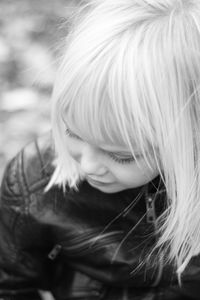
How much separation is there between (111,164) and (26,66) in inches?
57.6

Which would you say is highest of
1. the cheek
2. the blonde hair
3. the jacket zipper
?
the blonde hair

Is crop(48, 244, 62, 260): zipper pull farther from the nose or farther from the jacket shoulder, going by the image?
the nose

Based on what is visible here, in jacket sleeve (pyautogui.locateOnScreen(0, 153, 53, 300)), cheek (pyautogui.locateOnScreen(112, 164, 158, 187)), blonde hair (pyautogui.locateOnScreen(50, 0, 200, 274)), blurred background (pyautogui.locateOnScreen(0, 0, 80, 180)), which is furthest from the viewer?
blurred background (pyautogui.locateOnScreen(0, 0, 80, 180))

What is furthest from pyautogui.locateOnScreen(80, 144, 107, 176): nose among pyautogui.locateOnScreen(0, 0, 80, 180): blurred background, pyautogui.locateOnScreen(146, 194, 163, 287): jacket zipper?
pyautogui.locateOnScreen(0, 0, 80, 180): blurred background

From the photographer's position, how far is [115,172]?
1186 mm

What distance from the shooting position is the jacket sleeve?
4.73 ft

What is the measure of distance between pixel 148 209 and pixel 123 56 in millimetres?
367

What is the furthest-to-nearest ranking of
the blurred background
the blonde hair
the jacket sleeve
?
1. the blurred background
2. the jacket sleeve
3. the blonde hair

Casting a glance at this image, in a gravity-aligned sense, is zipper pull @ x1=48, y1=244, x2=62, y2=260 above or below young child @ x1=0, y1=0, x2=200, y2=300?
below

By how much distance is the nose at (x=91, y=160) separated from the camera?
117 centimetres

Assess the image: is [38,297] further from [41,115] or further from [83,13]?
[41,115]

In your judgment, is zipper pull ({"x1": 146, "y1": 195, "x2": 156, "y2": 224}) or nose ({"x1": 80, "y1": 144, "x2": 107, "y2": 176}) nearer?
nose ({"x1": 80, "y1": 144, "x2": 107, "y2": 176})

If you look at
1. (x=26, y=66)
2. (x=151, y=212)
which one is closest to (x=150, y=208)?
(x=151, y=212)

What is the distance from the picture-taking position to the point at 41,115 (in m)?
2.44
